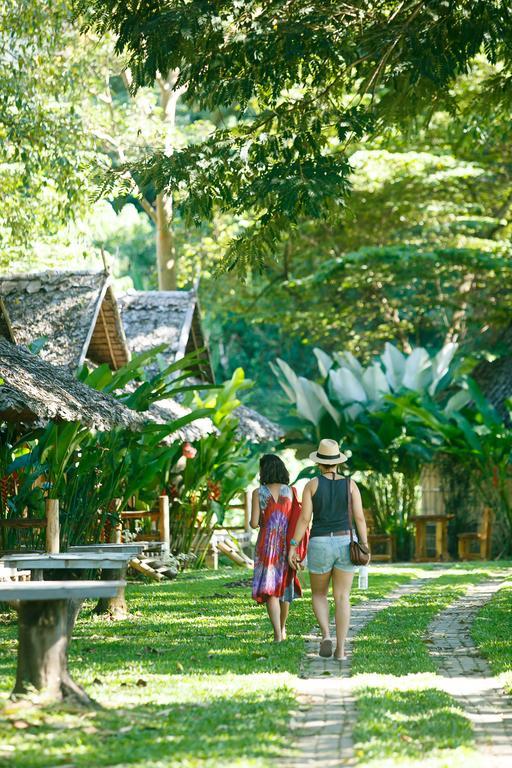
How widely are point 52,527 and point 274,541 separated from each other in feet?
9.28

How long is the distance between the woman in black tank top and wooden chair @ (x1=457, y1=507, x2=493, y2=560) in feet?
45.6

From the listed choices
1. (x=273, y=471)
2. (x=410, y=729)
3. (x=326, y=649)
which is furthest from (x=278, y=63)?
(x=410, y=729)

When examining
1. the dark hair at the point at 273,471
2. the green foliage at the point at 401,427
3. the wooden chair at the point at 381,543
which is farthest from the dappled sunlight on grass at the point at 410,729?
the wooden chair at the point at 381,543

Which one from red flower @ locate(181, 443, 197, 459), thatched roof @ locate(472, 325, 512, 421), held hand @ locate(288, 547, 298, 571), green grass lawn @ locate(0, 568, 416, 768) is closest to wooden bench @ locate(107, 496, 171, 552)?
red flower @ locate(181, 443, 197, 459)

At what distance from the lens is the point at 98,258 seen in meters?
26.5

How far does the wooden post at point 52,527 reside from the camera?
35.4ft

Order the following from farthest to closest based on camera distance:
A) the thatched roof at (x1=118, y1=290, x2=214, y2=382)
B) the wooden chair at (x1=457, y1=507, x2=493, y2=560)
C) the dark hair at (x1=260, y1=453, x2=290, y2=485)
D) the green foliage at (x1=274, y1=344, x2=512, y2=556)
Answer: the wooden chair at (x1=457, y1=507, x2=493, y2=560) < the green foliage at (x1=274, y1=344, x2=512, y2=556) < the thatched roof at (x1=118, y1=290, x2=214, y2=382) < the dark hair at (x1=260, y1=453, x2=290, y2=485)

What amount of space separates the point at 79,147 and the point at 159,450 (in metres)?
4.55

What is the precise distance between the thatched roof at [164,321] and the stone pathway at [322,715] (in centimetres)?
1067

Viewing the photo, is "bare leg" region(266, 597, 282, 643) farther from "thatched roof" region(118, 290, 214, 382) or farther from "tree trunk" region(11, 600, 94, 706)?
"thatched roof" region(118, 290, 214, 382)

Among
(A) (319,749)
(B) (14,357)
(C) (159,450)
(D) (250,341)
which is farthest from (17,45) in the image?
(D) (250,341)

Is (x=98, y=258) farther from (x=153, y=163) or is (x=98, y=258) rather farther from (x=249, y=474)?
(x=153, y=163)

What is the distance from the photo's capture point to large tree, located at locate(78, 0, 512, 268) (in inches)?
400

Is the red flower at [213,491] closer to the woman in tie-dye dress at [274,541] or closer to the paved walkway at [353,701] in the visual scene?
the paved walkway at [353,701]
